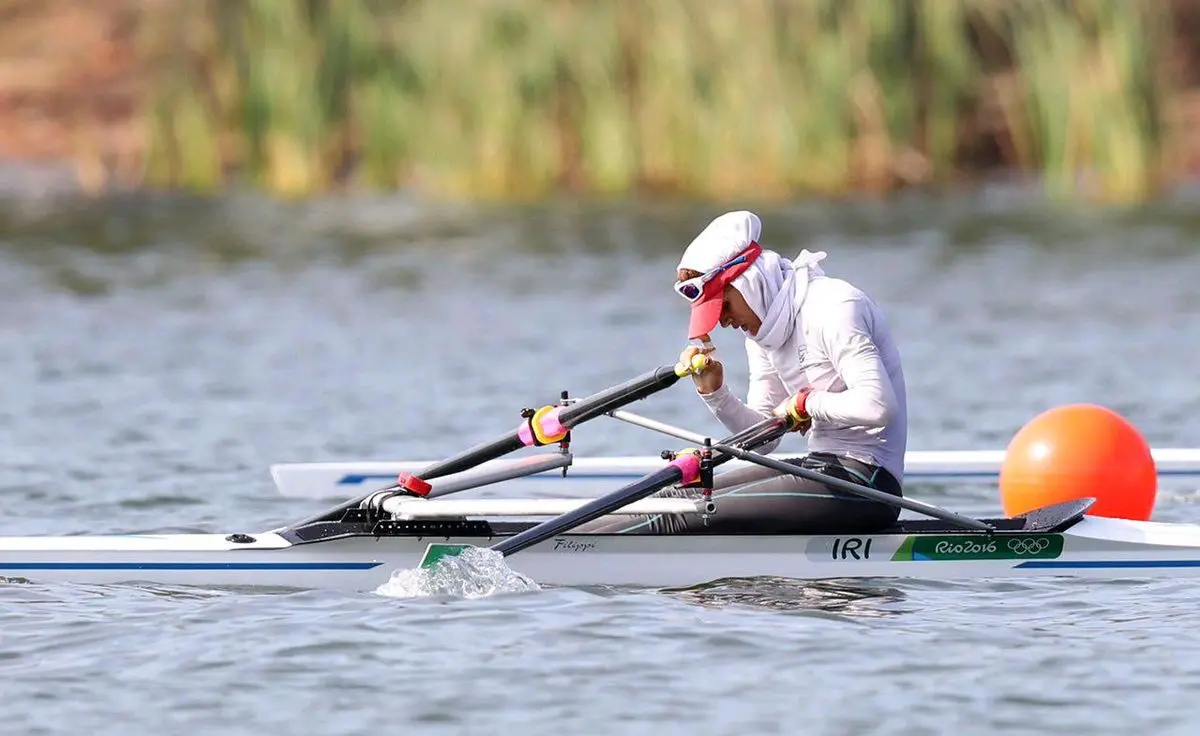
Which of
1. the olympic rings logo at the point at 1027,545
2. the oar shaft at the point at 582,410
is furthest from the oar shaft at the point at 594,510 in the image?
the olympic rings logo at the point at 1027,545

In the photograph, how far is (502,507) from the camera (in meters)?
9.12

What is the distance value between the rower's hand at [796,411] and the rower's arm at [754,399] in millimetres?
250

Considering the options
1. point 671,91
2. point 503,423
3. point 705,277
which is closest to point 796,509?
point 705,277

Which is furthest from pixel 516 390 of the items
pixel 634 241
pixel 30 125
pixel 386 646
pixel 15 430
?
pixel 30 125

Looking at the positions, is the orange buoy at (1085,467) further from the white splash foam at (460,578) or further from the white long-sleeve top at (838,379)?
the white splash foam at (460,578)

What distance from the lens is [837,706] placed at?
762 cm

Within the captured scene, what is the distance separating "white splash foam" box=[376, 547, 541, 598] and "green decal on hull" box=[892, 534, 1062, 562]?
5.76 feet

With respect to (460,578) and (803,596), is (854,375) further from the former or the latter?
(460,578)

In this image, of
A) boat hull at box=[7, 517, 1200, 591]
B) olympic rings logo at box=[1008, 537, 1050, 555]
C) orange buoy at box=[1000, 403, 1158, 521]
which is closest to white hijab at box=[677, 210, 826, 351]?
boat hull at box=[7, 517, 1200, 591]

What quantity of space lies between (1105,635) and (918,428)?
6015 millimetres

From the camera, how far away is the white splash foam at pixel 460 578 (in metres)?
9.14

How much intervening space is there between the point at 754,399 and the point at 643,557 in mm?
860

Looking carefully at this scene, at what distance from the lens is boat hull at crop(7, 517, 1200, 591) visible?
920 centimetres

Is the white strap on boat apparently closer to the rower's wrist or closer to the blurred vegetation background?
the rower's wrist
